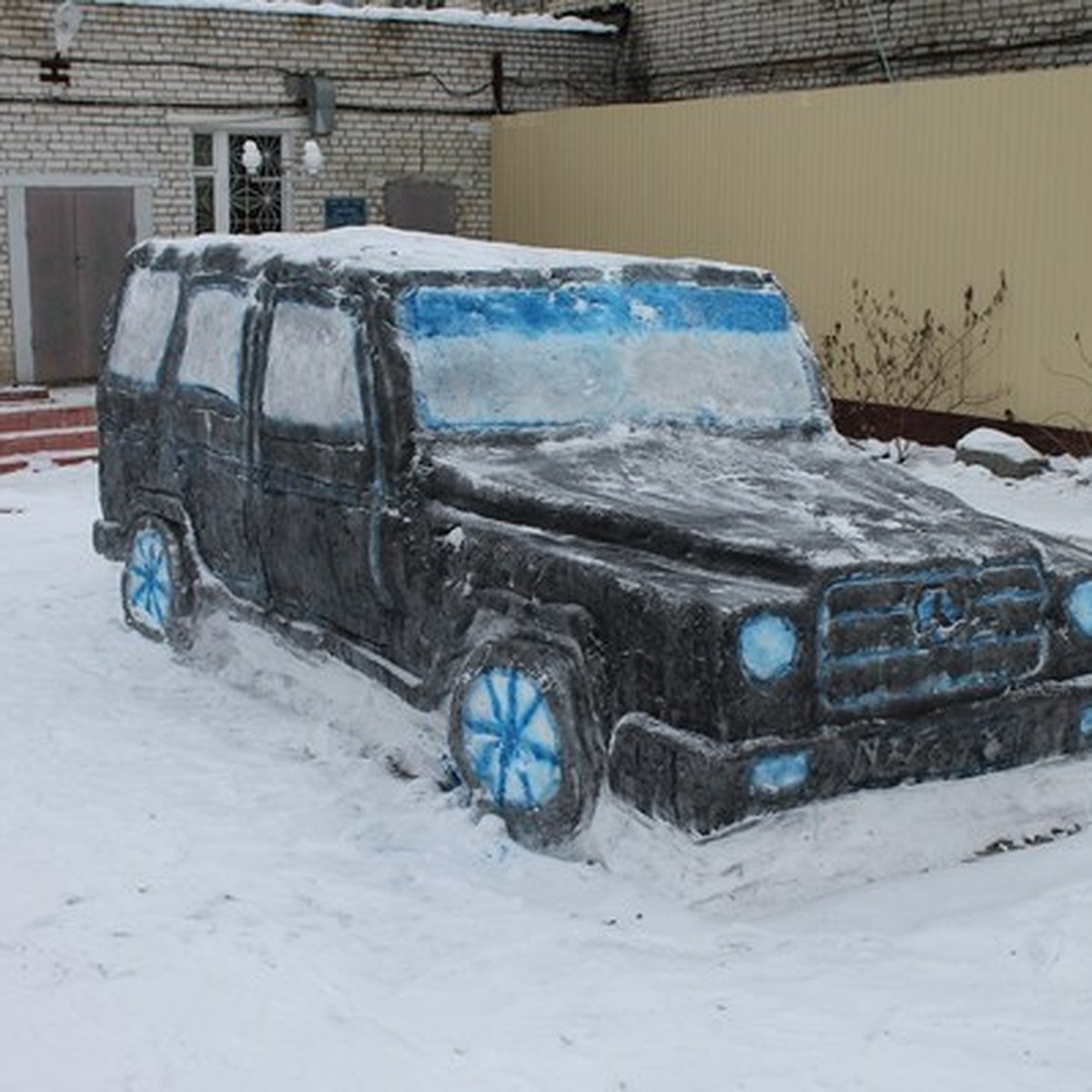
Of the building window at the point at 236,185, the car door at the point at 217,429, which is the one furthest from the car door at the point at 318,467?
the building window at the point at 236,185

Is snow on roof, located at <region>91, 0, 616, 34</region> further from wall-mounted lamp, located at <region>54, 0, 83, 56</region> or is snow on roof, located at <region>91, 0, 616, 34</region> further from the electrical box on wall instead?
the electrical box on wall

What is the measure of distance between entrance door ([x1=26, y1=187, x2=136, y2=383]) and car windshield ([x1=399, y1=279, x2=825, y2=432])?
983cm

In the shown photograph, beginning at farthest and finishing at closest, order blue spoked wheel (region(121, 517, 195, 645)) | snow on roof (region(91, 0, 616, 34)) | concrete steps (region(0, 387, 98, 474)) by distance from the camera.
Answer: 1. snow on roof (region(91, 0, 616, 34))
2. concrete steps (region(0, 387, 98, 474))
3. blue spoked wheel (region(121, 517, 195, 645))

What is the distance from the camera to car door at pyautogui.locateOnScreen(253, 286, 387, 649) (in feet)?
15.8

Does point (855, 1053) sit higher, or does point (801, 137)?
point (801, 137)

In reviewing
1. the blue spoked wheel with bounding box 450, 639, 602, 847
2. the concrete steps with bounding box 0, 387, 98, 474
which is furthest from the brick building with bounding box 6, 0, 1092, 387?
the blue spoked wheel with bounding box 450, 639, 602, 847

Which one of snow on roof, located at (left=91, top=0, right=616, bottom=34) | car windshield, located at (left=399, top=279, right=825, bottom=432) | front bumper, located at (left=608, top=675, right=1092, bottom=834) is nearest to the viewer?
front bumper, located at (left=608, top=675, right=1092, bottom=834)

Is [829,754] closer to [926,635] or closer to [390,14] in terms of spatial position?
[926,635]

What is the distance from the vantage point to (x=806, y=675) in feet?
12.3

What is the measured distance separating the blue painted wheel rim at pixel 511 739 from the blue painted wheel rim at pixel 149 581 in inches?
86.5

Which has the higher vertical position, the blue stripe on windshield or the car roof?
the car roof

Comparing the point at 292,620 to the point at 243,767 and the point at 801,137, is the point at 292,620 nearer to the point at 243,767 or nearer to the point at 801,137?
the point at 243,767

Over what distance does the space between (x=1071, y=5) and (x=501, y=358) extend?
31.6 feet

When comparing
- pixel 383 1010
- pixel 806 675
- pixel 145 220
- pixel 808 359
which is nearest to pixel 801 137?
pixel 145 220
